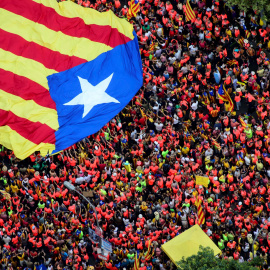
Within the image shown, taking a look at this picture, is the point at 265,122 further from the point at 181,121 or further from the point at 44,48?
the point at 44,48

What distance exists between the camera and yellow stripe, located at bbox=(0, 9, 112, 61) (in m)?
40.9

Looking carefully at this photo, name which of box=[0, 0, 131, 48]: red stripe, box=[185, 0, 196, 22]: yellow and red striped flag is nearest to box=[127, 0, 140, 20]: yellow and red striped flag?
box=[185, 0, 196, 22]: yellow and red striped flag

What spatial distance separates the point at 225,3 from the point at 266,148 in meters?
9.47

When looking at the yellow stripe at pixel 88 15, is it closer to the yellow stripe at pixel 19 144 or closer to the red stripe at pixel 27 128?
the red stripe at pixel 27 128

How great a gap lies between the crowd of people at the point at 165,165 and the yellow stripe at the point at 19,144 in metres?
4.68

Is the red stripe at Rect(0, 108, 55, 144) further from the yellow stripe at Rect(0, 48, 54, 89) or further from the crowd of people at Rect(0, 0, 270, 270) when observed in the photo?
the crowd of people at Rect(0, 0, 270, 270)

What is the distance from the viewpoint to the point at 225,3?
163 ft

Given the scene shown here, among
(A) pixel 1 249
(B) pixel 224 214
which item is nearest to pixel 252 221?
(B) pixel 224 214

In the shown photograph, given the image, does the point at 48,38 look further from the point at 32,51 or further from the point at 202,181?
the point at 202,181

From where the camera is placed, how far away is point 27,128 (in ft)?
129

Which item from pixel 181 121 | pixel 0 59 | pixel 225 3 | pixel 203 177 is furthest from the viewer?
pixel 225 3

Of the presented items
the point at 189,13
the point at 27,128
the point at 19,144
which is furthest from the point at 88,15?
the point at 189,13

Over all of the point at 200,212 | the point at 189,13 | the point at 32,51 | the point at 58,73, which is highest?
the point at 32,51

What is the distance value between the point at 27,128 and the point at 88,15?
693cm
